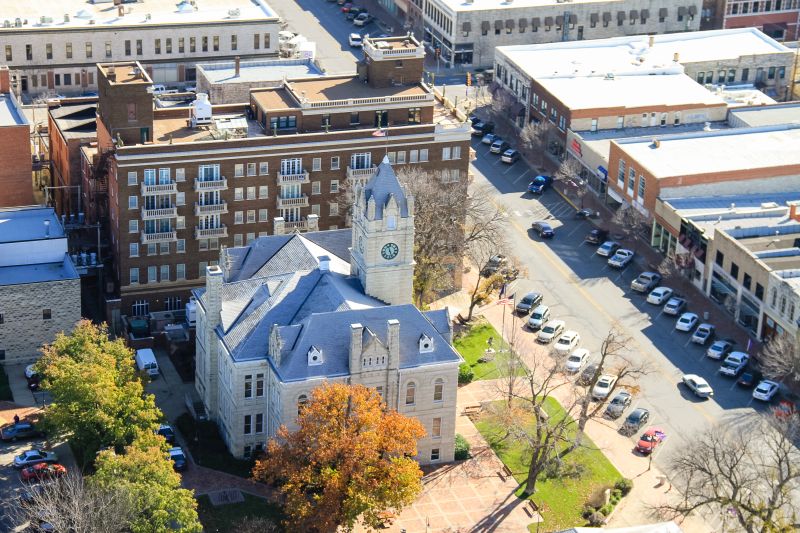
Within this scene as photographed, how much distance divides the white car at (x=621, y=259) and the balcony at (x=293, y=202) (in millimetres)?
37722

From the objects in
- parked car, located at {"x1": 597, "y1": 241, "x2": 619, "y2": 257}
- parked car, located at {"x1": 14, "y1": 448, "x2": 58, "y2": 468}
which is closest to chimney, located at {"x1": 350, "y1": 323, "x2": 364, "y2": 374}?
parked car, located at {"x1": 14, "y1": 448, "x2": 58, "y2": 468}

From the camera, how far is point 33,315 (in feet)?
545

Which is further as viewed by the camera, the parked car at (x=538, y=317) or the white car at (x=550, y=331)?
the parked car at (x=538, y=317)

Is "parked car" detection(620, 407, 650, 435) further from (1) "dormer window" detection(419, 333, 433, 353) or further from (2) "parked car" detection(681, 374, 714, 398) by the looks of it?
(1) "dormer window" detection(419, 333, 433, 353)

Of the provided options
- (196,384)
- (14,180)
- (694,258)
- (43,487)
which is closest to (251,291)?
(196,384)

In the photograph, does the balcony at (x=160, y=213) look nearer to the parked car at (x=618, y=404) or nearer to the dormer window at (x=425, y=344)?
the dormer window at (x=425, y=344)

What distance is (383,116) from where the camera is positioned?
596 feet

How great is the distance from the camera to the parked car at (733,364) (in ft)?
552

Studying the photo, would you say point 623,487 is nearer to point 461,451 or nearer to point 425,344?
point 461,451

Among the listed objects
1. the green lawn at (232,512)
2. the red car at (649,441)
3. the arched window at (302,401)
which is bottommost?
the green lawn at (232,512)

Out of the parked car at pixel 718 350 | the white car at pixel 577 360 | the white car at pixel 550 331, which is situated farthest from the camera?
the white car at pixel 550 331

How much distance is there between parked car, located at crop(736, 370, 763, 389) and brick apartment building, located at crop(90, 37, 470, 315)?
3755cm

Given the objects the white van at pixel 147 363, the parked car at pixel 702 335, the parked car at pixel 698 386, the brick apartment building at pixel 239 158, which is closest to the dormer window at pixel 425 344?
the brick apartment building at pixel 239 158

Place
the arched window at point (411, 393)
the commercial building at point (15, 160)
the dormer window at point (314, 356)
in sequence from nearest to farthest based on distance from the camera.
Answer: the dormer window at point (314, 356) → the arched window at point (411, 393) → the commercial building at point (15, 160)
